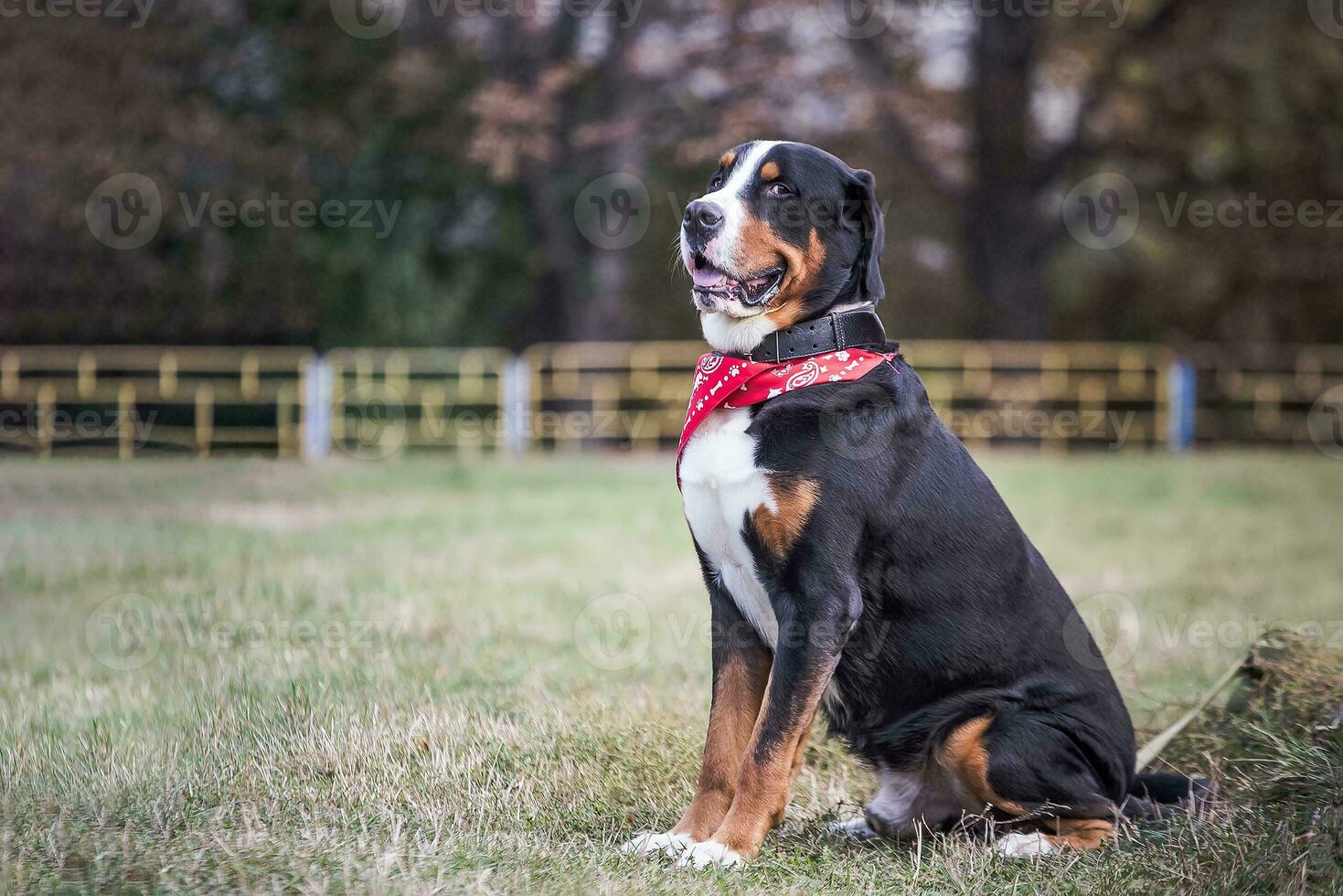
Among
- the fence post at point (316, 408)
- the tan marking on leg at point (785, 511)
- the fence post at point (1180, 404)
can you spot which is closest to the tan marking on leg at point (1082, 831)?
the tan marking on leg at point (785, 511)

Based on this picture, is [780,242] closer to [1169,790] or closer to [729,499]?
[729,499]

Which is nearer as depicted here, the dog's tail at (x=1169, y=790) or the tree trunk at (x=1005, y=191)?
the dog's tail at (x=1169, y=790)

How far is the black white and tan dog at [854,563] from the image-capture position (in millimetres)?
3225

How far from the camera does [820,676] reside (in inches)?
124

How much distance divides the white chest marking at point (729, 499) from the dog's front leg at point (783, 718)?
13cm

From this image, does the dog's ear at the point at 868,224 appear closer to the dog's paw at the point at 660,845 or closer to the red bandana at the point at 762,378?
the red bandana at the point at 762,378

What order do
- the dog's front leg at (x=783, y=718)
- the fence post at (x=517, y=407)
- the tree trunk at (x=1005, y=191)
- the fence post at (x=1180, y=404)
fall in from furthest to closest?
the fence post at (x=1180, y=404) < the tree trunk at (x=1005, y=191) < the fence post at (x=517, y=407) < the dog's front leg at (x=783, y=718)

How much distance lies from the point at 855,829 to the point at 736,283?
1588 millimetres

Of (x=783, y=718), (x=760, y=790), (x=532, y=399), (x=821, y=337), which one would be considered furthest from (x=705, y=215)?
(x=532, y=399)

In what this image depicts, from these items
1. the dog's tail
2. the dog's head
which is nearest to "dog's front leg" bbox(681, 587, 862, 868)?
the dog's head

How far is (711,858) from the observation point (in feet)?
10.4

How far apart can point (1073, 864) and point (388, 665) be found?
297 cm

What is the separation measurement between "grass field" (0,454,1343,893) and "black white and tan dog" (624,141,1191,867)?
0.20m

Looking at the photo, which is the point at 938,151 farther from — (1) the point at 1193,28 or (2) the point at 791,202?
(2) the point at 791,202
